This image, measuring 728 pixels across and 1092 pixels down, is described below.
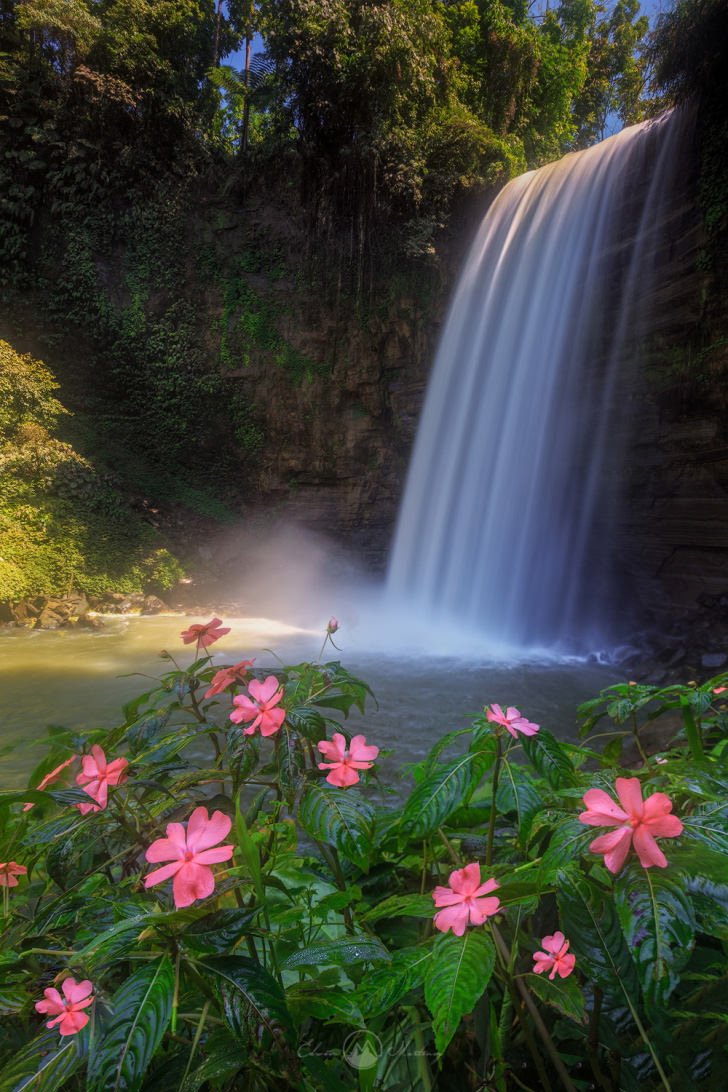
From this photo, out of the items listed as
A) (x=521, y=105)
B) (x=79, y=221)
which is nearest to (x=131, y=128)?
(x=79, y=221)

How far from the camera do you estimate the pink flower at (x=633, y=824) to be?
55cm

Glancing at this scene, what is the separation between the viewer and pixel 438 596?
1009 cm

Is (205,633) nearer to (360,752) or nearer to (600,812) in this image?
(360,752)

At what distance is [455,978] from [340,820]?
0.25 meters

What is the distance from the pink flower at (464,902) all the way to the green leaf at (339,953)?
0.10 metres

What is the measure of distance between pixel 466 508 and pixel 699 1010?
9.42 metres

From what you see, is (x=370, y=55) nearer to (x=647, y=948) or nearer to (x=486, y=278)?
(x=486, y=278)

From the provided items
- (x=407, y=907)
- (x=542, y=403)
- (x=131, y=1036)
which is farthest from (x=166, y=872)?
(x=542, y=403)

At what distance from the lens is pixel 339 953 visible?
681 millimetres

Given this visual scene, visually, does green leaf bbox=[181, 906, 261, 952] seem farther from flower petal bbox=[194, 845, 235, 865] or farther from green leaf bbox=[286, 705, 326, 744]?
green leaf bbox=[286, 705, 326, 744]

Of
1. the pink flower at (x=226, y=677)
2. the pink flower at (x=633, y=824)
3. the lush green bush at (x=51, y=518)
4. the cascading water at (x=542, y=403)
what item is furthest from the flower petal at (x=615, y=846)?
the lush green bush at (x=51, y=518)

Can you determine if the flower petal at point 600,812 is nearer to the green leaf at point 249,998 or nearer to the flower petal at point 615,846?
the flower petal at point 615,846

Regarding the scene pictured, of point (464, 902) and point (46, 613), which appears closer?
point (464, 902)

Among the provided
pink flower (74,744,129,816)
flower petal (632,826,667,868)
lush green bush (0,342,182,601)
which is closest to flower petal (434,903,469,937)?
flower petal (632,826,667,868)
